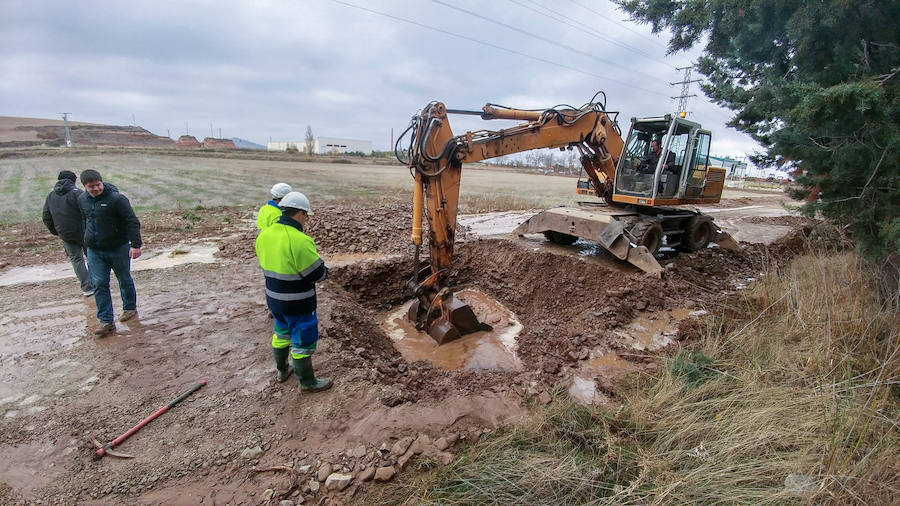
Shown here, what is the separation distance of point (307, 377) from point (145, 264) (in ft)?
18.6

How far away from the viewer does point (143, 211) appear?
12.4 meters

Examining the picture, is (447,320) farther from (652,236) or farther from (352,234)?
(652,236)

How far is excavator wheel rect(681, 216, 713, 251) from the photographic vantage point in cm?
847

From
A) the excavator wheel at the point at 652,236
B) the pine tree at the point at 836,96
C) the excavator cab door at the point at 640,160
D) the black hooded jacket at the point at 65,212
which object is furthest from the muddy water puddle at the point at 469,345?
the black hooded jacket at the point at 65,212

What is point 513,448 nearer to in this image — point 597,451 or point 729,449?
point 597,451

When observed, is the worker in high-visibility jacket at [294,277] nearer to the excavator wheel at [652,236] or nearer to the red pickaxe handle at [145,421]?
the red pickaxe handle at [145,421]

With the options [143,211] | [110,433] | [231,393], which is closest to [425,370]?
[231,393]

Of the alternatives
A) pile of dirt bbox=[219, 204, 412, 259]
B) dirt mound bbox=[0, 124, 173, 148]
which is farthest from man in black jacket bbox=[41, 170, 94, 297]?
dirt mound bbox=[0, 124, 173, 148]

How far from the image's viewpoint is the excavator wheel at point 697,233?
8.47 m

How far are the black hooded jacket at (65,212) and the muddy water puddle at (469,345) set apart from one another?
418 cm

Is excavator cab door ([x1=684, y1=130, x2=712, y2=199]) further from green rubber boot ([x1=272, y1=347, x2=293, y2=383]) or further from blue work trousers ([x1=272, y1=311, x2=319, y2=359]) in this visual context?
green rubber boot ([x1=272, y1=347, x2=293, y2=383])

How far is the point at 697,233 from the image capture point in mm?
8695

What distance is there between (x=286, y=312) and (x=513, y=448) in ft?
6.74

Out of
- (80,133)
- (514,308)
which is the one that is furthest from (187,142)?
(514,308)
